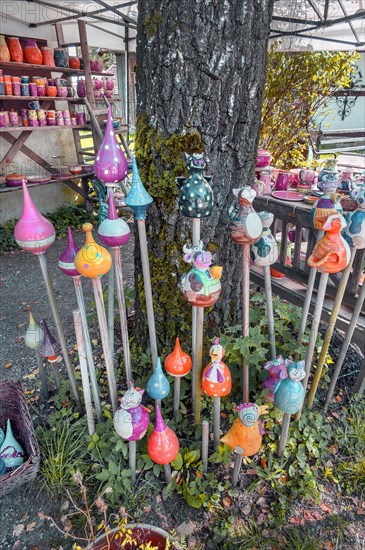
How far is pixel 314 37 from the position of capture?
4.71 metres

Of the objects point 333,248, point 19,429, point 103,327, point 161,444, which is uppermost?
point 333,248

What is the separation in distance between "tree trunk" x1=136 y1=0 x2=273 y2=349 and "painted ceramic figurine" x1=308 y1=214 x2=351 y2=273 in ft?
1.87

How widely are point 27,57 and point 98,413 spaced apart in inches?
178

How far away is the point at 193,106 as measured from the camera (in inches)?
66.3

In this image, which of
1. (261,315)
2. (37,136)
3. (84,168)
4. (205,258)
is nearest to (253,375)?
(261,315)

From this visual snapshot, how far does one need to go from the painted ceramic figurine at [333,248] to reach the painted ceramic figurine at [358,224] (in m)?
0.17

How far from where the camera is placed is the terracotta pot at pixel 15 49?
14.3 feet

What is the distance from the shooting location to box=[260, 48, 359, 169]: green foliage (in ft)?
14.4

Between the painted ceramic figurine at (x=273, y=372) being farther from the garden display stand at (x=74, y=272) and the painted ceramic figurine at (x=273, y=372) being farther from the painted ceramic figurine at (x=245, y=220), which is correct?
the garden display stand at (x=74, y=272)

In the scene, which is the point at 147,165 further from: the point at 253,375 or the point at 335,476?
the point at 335,476

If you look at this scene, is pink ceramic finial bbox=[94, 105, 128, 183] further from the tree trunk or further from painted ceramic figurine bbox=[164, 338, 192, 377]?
painted ceramic figurine bbox=[164, 338, 192, 377]

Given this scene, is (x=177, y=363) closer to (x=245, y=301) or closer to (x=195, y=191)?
(x=245, y=301)

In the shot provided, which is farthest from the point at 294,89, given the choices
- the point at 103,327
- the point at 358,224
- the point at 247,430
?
the point at 247,430

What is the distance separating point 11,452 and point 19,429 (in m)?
0.17
